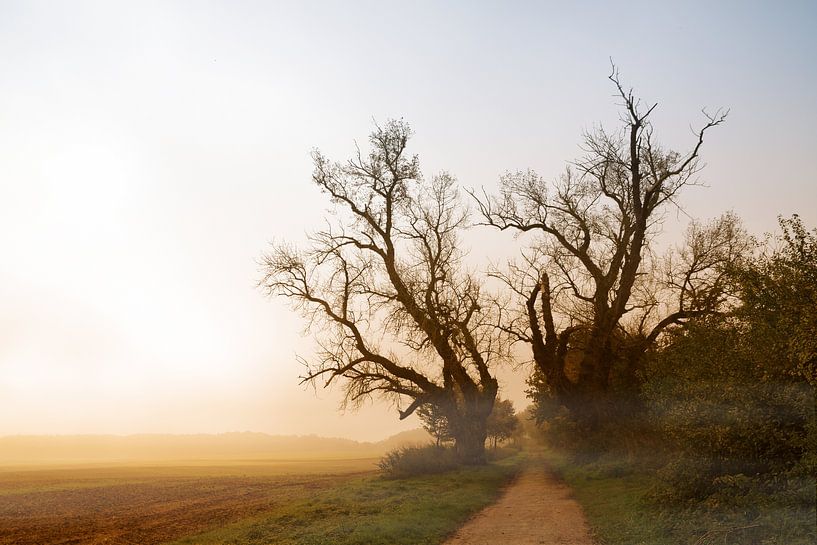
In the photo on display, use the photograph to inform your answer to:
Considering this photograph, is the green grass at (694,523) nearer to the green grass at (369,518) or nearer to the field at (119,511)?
the green grass at (369,518)

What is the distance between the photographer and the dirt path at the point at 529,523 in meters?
13.0

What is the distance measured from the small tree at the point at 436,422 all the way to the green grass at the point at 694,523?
658 inches

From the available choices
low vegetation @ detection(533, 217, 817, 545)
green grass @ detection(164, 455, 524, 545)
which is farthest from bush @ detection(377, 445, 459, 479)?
low vegetation @ detection(533, 217, 817, 545)

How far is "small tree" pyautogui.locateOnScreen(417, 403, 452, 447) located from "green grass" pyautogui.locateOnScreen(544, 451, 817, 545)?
16725 millimetres

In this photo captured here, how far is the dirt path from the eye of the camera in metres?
13.0

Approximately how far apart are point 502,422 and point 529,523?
185 ft

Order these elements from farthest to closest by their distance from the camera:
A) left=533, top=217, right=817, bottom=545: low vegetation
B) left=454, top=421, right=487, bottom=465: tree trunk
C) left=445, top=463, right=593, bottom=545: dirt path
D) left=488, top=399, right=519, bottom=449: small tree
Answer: left=488, top=399, right=519, bottom=449: small tree → left=454, top=421, right=487, bottom=465: tree trunk → left=445, top=463, right=593, bottom=545: dirt path → left=533, top=217, right=817, bottom=545: low vegetation

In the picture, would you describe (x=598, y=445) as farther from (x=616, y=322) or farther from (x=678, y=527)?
(x=678, y=527)

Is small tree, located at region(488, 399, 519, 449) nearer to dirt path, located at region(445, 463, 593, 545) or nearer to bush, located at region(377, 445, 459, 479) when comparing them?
bush, located at region(377, 445, 459, 479)

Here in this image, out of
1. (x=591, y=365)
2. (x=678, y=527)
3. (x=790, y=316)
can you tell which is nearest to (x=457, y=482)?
(x=591, y=365)

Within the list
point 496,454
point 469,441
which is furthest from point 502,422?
point 469,441

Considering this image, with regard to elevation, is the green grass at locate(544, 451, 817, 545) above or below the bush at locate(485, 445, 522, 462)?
above

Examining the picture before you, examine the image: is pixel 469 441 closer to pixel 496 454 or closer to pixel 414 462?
pixel 414 462

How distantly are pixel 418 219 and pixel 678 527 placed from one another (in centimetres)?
2498
